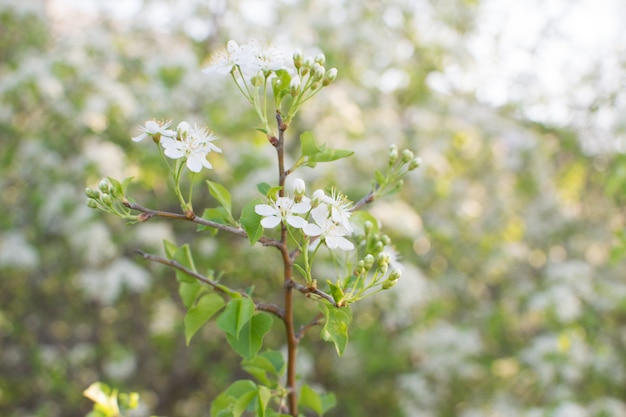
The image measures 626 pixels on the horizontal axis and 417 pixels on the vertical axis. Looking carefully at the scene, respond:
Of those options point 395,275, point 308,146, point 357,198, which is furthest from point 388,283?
point 357,198

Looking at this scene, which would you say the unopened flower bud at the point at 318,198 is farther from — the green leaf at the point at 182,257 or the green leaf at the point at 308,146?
the green leaf at the point at 182,257

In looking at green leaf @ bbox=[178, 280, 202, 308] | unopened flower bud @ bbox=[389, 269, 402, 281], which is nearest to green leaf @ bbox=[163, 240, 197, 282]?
green leaf @ bbox=[178, 280, 202, 308]

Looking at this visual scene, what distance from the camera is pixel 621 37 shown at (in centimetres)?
454

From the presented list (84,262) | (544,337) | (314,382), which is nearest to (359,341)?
(314,382)

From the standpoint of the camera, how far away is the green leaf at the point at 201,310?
1.00 m

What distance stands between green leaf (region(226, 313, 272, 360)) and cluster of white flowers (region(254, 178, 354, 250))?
0.15 meters

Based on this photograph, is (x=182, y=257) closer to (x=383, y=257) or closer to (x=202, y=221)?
(x=202, y=221)

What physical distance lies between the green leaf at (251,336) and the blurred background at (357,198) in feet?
8.17

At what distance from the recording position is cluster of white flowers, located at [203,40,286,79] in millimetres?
1017

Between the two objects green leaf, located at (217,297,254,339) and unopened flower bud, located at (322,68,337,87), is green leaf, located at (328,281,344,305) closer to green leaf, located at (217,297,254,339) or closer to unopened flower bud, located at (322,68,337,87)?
green leaf, located at (217,297,254,339)

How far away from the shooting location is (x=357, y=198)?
3715 millimetres

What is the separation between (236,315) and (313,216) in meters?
0.18

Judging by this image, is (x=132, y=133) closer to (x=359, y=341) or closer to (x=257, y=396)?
(x=359, y=341)

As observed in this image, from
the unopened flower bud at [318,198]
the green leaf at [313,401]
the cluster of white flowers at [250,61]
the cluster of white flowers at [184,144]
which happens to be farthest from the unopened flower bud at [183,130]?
the green leaf at [313,401]
